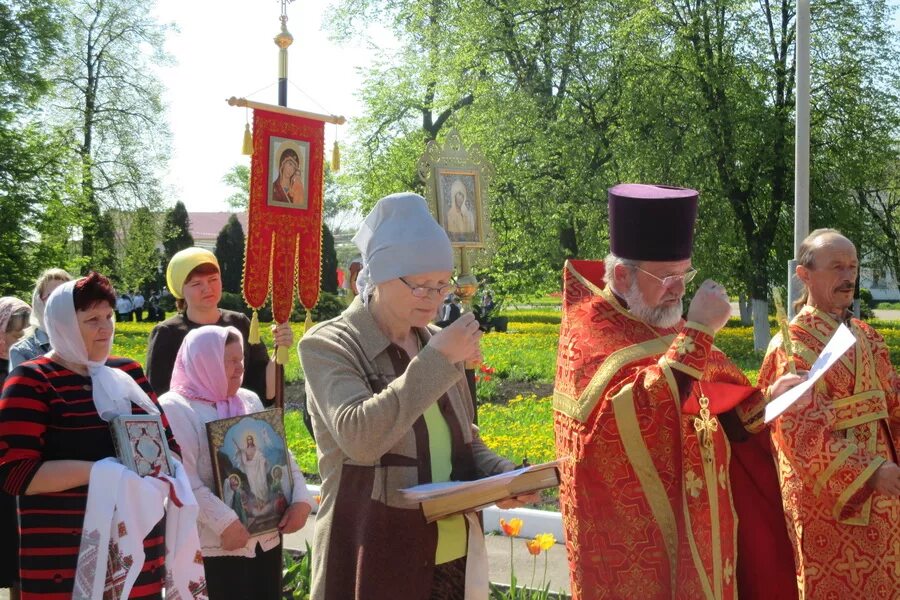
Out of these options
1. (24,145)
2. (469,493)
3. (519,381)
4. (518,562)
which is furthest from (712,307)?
(24,145)

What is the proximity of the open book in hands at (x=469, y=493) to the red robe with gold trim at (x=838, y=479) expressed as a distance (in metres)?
2.02

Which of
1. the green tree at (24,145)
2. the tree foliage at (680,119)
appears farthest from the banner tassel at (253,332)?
the green tree at (24,145)

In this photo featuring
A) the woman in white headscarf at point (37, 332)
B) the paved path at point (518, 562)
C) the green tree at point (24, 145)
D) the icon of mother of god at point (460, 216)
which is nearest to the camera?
the icon of mother of god at point (460, 216)

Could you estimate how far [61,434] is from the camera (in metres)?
3.30

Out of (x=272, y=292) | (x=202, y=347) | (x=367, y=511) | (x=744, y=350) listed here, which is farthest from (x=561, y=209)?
(x=367, y=511)

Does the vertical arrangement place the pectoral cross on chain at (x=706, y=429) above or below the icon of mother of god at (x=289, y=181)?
below

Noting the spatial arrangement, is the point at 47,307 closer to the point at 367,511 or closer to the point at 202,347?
the point at 202,347

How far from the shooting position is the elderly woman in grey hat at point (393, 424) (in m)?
2.53

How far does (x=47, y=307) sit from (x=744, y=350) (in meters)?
17.7

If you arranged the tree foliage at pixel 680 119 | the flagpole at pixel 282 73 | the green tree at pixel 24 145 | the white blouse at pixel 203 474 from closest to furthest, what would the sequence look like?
the white blouse at pixel 203 474 < the flagpole at pixel 282 73 < the tree foliage at pixel 680 119 < the green tree at pixel 24 145

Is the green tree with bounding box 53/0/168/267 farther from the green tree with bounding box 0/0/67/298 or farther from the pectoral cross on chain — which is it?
the pectoral cross on chain

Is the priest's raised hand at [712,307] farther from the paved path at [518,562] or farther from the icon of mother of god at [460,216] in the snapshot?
the paved path at [518,562]

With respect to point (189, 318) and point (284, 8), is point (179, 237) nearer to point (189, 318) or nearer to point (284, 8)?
point (284, 8)

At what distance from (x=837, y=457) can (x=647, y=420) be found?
1327 millimetres
